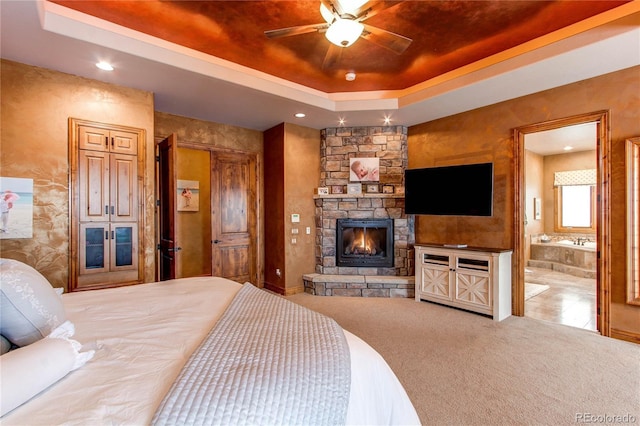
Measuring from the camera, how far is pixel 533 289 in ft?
16.6

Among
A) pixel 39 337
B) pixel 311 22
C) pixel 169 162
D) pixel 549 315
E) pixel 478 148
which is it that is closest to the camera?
pixel 39 337

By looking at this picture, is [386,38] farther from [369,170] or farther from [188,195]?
[188,195]

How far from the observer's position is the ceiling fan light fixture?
2230 mm

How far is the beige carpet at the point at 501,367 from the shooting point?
6.41 feet

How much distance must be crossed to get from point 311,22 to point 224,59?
3.75ft

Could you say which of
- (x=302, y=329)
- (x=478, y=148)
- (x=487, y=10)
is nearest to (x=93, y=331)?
(x=302, y=329)

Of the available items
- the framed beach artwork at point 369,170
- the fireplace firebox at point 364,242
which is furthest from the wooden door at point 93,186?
the framed beach artwork at point 369,170

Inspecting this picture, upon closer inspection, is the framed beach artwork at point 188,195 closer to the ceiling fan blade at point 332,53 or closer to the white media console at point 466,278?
the ceiling fan blade at point 332,53

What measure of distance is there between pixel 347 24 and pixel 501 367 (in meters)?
3.02

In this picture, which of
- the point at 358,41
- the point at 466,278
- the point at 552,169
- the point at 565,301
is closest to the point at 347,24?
the point at 358,41

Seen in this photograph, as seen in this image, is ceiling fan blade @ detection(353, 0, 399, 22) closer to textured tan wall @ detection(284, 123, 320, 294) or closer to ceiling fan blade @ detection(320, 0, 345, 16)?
ceiling fan blade @ detection(320, 0, 345, 16)

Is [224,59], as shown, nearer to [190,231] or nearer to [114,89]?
[114,89]

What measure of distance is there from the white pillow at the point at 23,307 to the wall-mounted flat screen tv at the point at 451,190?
4.12 metres

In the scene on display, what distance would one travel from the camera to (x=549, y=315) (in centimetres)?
377
